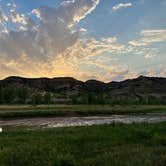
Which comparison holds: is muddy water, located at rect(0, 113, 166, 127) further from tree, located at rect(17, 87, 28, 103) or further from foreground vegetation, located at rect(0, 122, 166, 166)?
tree, located at rect(17, 87, 28, 103)

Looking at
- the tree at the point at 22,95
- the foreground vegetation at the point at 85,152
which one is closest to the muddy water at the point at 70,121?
the foreground vegetation at the point at 85,152

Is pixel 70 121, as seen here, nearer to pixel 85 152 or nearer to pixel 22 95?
pixel 85 152

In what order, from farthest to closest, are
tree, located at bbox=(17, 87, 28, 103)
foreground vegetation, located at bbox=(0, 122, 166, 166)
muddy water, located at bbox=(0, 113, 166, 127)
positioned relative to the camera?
tree, located at bbox=(17, 87, 28, 103) < muddy water, located at bbox=(0, 113, 166, 127) < foreground vegetation, located at bbox=(0, 122, 166, 166)

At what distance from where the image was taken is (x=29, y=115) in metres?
64.6

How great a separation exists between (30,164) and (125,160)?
4.14 meters

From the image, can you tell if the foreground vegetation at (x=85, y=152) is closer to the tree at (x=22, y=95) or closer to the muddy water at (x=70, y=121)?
the muddy water at (x=70, y=121)

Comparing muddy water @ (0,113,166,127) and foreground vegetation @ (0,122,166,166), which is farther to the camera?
muddy water @ (0,113,166,127)

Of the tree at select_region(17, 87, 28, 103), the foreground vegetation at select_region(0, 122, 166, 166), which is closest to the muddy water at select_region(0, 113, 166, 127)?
the foreground vegetation at select_region(0, 122, 166, 166)

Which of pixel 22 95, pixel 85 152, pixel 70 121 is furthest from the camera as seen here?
pixel 22 95

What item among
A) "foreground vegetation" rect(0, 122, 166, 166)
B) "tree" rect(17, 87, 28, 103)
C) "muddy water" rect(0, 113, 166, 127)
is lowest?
"muddy water" rect(0, 113, 166, 127)

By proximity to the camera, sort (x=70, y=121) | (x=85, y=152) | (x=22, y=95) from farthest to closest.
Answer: (x=22, y=95) < (x=70, y=121) < (x=85, y=152)

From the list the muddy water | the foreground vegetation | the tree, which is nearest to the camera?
the foreground vegetation

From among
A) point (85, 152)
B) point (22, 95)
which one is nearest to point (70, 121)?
point (85, 152)

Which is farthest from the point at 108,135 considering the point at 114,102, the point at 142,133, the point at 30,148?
the point at 114,102
